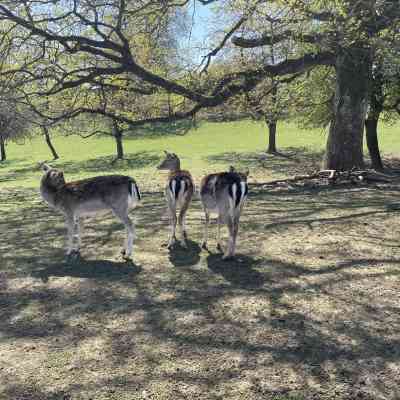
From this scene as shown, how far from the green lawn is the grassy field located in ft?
32.9

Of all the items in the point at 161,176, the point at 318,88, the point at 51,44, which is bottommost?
the point at 161,176

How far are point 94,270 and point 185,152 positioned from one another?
3001 centimetres

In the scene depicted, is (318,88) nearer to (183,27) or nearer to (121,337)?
(183,27)

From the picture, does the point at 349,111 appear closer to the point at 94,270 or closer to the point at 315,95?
the point at 315,95

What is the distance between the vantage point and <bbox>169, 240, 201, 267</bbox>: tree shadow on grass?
25.7ft

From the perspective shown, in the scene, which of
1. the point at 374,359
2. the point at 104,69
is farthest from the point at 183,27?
the point at 374,359

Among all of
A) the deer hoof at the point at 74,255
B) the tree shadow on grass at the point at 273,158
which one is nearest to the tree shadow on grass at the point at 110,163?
the tree shadow on grass at the point at 273,158

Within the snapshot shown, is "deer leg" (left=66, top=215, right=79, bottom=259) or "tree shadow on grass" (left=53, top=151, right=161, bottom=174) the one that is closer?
"deer leg" (left=66, top=215, right=79, bottom=259)

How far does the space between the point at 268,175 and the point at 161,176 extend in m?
5.35

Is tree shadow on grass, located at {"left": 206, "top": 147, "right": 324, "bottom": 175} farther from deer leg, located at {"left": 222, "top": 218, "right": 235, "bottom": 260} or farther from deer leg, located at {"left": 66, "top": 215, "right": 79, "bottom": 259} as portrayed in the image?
deer leg, located at {"left": 66, "top": 215, "right": 79, "bottom": 259}

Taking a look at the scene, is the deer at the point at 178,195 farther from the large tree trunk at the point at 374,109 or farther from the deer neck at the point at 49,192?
→ the large tree trunk at the point at 374,109

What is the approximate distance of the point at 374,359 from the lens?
4605mm

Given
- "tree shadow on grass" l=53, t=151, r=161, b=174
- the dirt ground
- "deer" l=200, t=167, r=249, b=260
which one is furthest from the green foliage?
"tree shadow on grass" l=53, t=151, r=161, b=174

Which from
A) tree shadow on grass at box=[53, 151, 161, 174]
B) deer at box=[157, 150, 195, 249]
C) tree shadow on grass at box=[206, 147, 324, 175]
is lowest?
tree shadow on grass at box=[53, 151, 161, 174]
